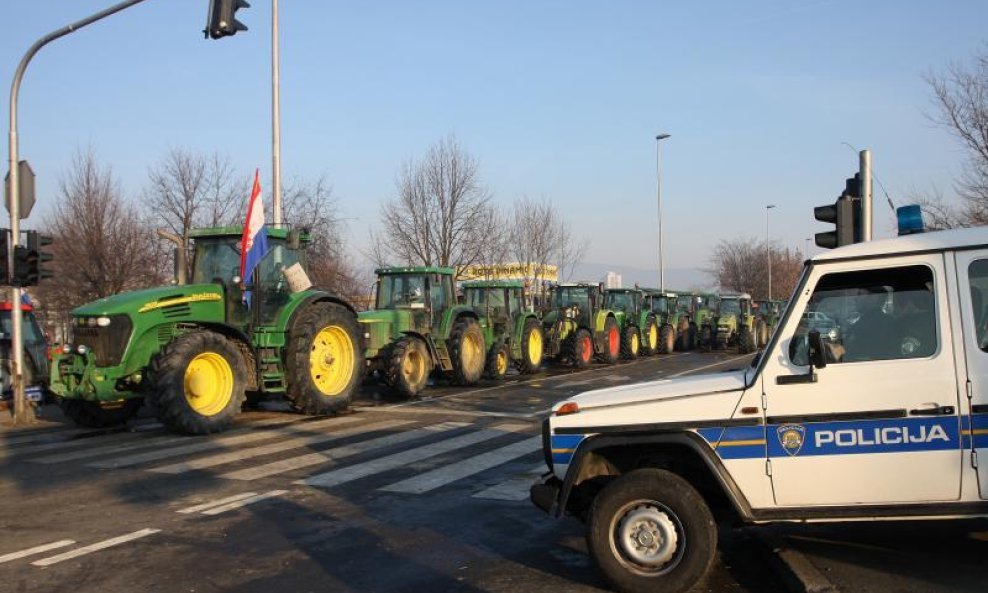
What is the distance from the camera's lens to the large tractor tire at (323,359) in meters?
13.0

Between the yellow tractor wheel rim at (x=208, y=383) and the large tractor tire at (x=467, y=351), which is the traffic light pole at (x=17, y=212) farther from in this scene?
the large tractor tire at (x=467, y=351)

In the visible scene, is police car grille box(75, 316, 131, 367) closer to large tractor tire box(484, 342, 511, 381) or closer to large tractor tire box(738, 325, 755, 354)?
large tractor tire box(484, 342, 511, 381)

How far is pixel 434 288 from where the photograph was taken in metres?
18.0

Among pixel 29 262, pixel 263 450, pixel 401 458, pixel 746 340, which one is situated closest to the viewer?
pixel 401 458

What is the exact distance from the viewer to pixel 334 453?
10.1 meters

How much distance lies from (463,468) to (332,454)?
191 centimetres

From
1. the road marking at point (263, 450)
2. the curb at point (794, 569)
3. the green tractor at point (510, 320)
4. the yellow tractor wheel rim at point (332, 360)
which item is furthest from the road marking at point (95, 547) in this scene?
the green tractor at point (510, 320)

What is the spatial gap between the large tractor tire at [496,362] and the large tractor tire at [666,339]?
12230 mm

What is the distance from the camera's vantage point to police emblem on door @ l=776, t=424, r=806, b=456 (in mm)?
4723

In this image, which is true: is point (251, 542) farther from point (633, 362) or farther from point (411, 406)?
point (633, 362)

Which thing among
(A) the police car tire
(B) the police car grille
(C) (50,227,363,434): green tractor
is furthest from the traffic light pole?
(A) the police car tire

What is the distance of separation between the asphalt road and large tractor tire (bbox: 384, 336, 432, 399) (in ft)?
10.4

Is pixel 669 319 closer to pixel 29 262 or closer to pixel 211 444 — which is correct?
pixel 211 444

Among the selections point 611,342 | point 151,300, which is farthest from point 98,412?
point 611,342
